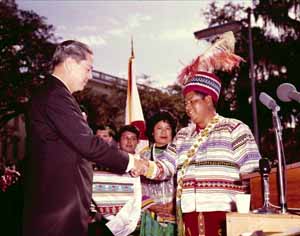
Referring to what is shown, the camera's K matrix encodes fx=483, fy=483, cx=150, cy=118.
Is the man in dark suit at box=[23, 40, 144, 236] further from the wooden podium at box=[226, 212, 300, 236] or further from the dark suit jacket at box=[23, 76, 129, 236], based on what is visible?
the wooden podium at box=[226, 212, 300, 236]

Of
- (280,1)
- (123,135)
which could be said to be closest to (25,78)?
(280,1)

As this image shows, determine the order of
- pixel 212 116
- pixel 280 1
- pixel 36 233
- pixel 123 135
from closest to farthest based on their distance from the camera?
pixel 36 233 < pixel 212 116 < pixel 123 135 < pixel 280 1

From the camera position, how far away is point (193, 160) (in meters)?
3.91

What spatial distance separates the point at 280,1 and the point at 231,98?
17.8 ft

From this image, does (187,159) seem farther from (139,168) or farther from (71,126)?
(71,126)

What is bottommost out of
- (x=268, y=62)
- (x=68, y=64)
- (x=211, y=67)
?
(x=68, y=64)

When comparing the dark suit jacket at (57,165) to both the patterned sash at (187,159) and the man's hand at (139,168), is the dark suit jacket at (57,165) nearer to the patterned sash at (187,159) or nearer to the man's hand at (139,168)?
the man's hand at (139,168)

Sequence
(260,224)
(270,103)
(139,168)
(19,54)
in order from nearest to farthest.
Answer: (260,224) < (270,103) < (139,168) < (19,54)

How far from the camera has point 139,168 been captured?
3729mm

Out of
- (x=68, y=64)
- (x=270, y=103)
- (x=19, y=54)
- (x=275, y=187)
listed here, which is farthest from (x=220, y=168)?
(x=19, y=54)

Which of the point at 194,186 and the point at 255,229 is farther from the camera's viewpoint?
the point at 194,186

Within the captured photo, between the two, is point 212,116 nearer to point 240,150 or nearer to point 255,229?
point 240,150

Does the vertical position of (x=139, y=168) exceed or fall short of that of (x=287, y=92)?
it falls short

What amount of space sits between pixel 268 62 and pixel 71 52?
74.0 feet
